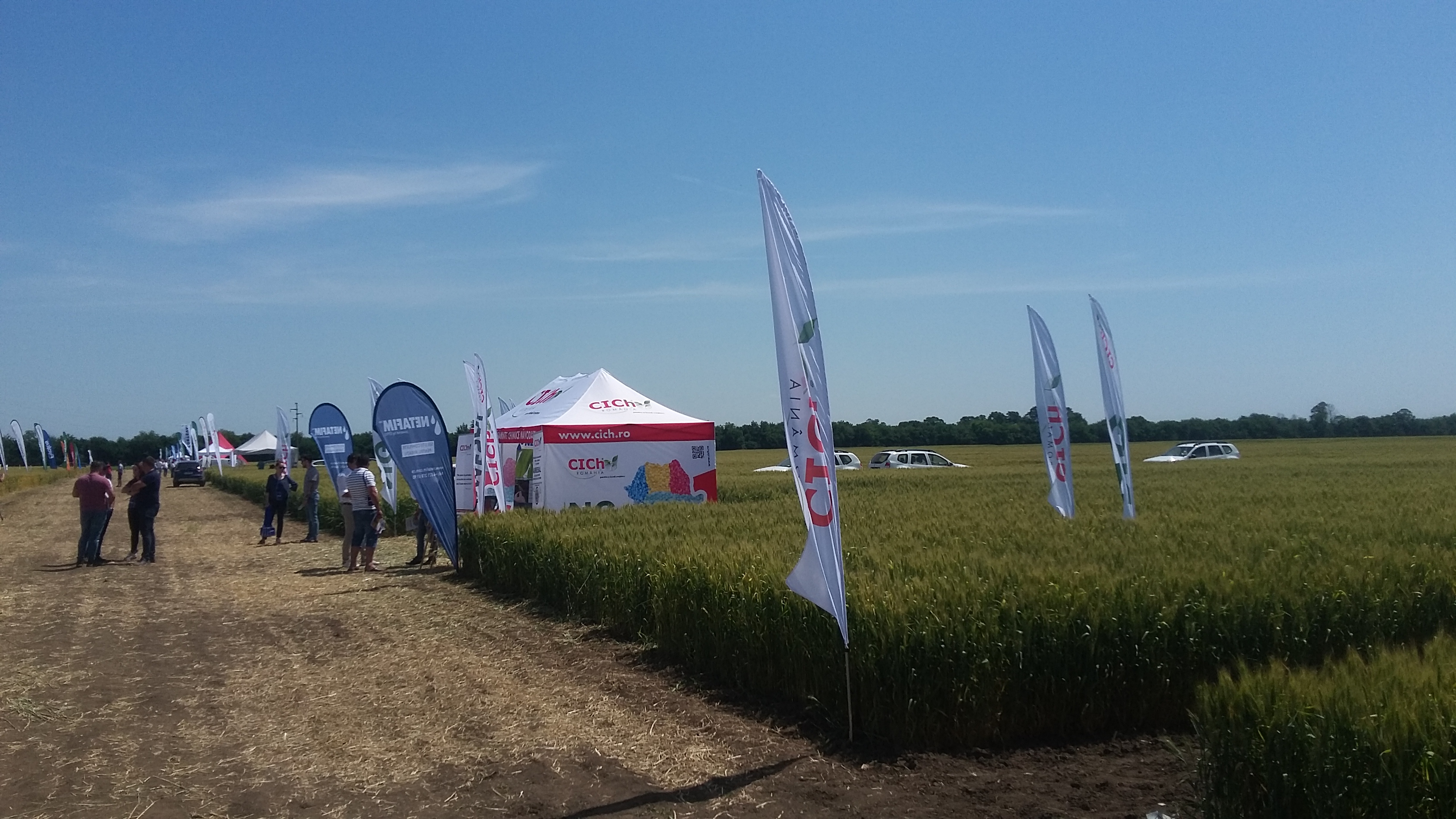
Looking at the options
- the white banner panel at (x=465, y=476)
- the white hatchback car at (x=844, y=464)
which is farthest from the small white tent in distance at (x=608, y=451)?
the white hatchback car at (x=844, y=464)

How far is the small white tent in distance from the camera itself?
19.1 meters

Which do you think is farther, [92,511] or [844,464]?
[844,464]

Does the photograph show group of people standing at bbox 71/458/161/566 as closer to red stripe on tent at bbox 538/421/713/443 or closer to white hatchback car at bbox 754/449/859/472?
red stripe on tent at bbox 538/421/713/443

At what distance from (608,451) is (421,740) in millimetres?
13085

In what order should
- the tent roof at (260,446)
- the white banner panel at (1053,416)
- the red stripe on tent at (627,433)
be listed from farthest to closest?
the tent roof at (260,446), the red stripe on tent at (627,433), the white banner panel at (1053,416)

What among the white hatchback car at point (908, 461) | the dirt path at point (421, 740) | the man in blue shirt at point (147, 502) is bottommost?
the dirt path at point (421, 740)

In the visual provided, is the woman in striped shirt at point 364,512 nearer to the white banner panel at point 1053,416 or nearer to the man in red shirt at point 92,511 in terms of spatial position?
the man in red shirt at point 92,511

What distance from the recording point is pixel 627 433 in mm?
19516

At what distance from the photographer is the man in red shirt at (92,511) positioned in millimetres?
15820

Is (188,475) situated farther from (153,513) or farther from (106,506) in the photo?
(106,506)

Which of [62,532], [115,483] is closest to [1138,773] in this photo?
[62,532]

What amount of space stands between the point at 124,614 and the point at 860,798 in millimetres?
9452

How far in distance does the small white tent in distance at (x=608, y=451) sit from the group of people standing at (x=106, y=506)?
6.22 meters

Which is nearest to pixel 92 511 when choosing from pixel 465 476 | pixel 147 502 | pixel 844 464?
pixel 147 502
